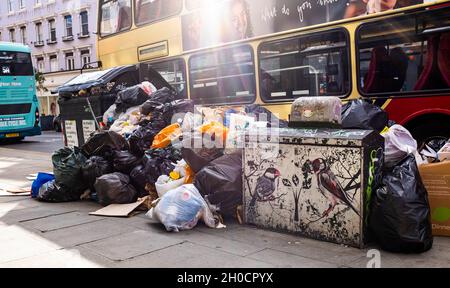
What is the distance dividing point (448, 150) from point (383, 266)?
150 cm

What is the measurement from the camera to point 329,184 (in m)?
3.88

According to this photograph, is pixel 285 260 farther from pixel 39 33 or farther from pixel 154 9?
pixel 39 33

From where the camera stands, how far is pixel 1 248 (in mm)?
4070

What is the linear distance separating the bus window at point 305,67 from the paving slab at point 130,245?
3.40 metres

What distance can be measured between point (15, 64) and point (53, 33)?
74.1ft

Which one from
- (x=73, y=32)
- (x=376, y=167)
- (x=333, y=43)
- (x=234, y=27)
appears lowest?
(x=376, y=167)

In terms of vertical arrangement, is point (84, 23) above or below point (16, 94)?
above

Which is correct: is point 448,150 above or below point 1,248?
above

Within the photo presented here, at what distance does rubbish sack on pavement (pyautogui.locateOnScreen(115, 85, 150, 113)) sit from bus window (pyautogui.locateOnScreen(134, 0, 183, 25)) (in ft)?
7.96

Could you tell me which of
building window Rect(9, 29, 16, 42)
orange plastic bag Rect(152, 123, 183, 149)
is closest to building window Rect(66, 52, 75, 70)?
building window Rect(9, 29, 16, 42)

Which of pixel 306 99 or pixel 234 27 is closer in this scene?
pixel 306 99

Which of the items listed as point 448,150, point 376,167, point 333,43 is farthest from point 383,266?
point 333,43

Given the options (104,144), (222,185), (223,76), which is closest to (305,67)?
(223,76)
